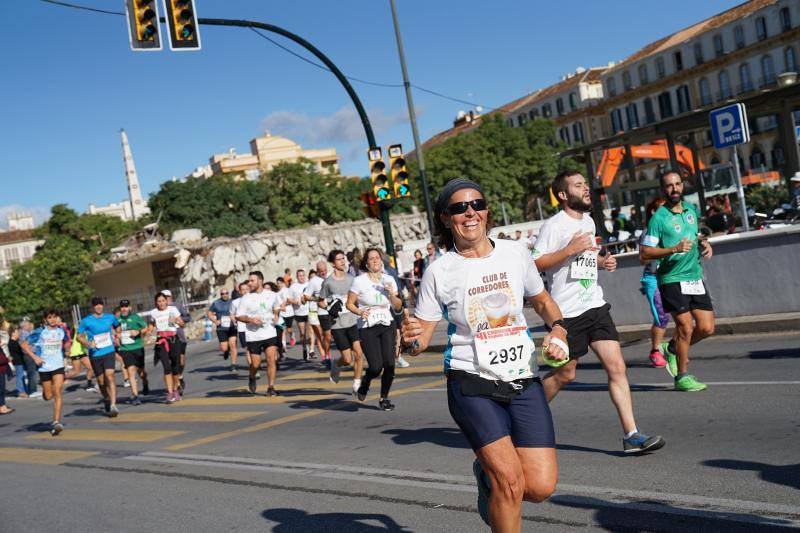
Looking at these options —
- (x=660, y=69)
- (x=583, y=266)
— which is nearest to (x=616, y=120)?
(x=660, y=69)

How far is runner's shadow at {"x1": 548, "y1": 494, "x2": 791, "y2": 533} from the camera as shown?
4332 millimetres

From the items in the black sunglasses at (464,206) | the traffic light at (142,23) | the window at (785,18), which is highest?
the window at (785,18)

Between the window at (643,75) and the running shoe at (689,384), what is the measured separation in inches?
3063

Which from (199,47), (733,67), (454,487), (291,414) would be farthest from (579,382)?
(733,67)

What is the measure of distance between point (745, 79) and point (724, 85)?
7.89ft

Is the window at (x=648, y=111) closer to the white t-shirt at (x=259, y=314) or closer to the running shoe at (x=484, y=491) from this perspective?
the white t-shirt at (x=259, y=314)

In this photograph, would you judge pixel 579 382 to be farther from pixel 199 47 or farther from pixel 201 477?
pixel 199 47

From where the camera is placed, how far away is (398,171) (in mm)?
18578

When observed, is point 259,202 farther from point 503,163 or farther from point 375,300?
point 375,300

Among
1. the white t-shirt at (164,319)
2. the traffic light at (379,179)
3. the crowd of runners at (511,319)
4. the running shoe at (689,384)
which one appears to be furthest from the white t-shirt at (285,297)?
the running shoe at (689,384)

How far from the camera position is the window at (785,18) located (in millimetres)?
65500

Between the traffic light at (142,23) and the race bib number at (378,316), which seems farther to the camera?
the traffic light at (142,23)

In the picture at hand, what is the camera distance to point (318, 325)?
16859 mm

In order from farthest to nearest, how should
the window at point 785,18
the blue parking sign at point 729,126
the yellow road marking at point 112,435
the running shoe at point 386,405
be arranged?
the window at point 785,18 < the blue parking sign at point 729,126 < the yellow road marking at point 112,435 < the running shoe at point 386,405
